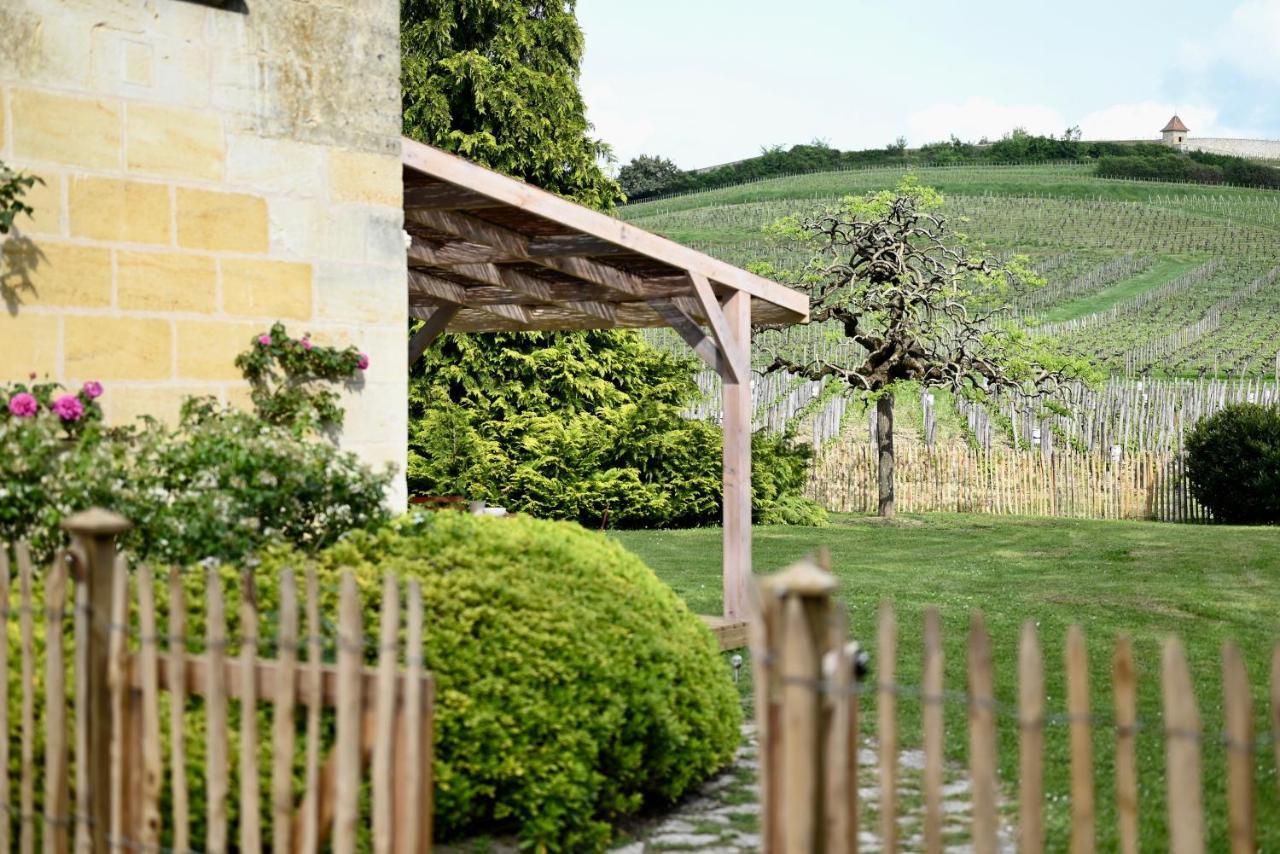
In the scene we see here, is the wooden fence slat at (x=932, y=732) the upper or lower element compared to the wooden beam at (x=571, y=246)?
lower

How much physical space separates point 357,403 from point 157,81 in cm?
193

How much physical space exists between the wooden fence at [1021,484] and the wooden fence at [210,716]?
18.8 metres

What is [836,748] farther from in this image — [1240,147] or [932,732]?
[1240,147]

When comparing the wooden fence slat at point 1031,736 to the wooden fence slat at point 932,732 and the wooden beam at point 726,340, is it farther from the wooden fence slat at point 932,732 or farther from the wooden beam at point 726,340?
the wooden beam at point 726,340

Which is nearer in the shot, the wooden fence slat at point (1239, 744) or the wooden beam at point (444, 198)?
the wooden fence slat at point (1239, 744)

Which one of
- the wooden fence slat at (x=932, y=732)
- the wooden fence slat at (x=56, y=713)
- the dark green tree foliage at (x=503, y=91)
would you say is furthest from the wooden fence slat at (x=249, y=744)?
the dark green tree foliage at (x=503, y=91)

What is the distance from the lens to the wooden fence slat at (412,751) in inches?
123

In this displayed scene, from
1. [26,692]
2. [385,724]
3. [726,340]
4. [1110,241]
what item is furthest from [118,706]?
[1110,241]

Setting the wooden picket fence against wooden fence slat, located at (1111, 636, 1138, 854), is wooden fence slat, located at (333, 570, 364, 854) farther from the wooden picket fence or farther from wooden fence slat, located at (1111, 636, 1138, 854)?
wooden fence slat, located at (1111, 636, 1138, 854)

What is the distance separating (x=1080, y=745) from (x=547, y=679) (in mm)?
2589

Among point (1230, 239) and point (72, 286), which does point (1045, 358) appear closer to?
point (72, 286)

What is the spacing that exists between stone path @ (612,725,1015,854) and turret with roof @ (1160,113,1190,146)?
10538 cm

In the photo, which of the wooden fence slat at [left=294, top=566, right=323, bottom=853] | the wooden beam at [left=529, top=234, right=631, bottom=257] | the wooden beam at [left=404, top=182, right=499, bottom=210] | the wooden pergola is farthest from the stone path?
the wooden beam at [left=529, top=234, right=631, bottom=257]

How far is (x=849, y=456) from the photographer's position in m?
22.9
